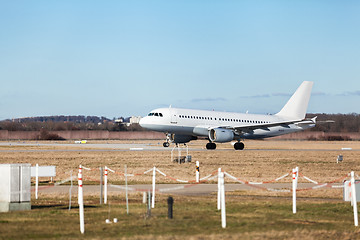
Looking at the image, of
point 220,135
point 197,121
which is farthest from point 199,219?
point 197,121

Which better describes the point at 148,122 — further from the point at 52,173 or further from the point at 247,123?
the point at 52,173

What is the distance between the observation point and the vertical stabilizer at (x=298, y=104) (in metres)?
72.0

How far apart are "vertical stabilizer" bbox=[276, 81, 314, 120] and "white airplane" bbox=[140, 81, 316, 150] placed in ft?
3.87

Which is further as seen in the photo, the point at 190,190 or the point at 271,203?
the point at 190,190

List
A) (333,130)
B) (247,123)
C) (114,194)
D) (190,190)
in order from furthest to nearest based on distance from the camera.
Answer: (333,130) → (247,123) → (190,190) → (114,194)

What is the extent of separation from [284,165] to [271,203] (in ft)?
69.5

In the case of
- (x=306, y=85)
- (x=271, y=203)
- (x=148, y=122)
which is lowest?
(x=271, y=203)

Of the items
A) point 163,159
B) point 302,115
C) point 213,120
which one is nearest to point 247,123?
point 213,120

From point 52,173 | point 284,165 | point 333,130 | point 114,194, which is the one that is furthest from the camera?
point 333,130

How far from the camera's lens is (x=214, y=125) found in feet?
202

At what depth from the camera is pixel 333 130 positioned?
347ft

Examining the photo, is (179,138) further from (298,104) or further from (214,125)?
(298,104)

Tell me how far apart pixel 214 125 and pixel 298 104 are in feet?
50.1

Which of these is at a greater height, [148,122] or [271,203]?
[148,122]
